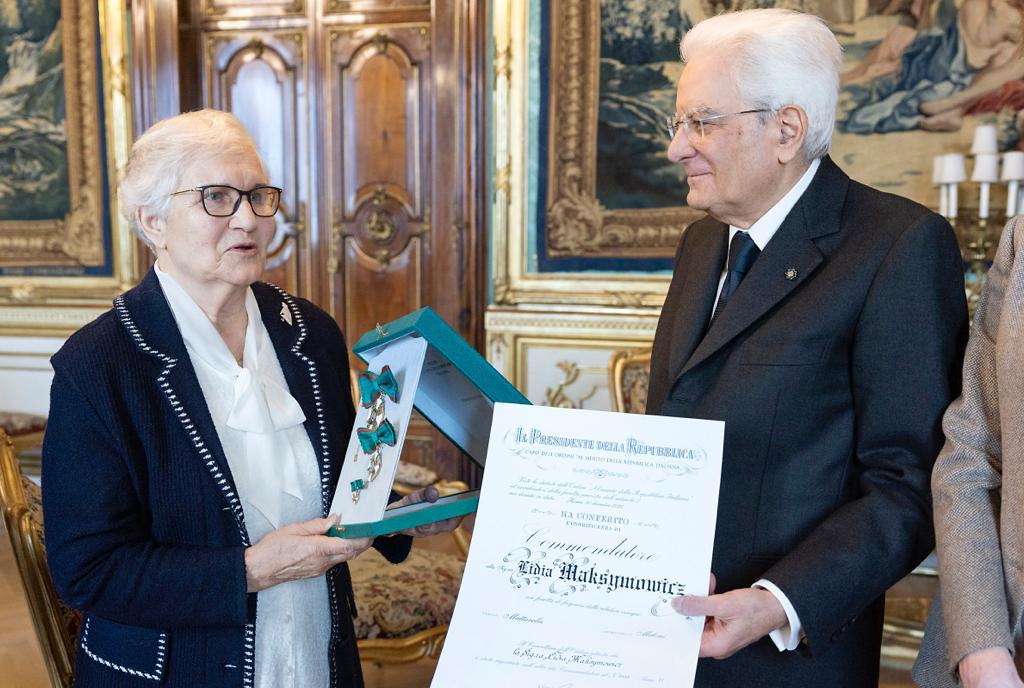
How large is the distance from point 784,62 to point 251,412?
3.60 feet

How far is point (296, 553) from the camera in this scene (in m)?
1.59

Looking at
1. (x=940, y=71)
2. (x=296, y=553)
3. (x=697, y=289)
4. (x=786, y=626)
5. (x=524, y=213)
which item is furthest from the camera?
(x=524, y=213)

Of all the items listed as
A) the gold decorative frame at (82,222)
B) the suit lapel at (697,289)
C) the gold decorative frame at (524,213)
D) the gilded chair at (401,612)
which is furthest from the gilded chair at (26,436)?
the suit lapel at (697,289)

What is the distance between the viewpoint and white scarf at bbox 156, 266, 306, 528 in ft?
5.70

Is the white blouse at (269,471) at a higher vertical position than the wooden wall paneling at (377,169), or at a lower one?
lower

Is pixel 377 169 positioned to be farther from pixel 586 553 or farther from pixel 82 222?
pixel 586 553

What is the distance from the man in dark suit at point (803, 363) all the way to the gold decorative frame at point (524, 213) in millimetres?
3410

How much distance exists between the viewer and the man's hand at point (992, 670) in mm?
1236

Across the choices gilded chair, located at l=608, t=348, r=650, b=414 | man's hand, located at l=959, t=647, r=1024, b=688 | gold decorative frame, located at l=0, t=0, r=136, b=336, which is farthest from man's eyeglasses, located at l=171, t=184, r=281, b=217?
gold decorative frame, located at l=0, t=0, r=136, b=336

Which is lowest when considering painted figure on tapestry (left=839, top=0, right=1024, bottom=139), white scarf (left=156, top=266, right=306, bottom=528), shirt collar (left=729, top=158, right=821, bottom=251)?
white scarf (left=156, top=266, right=306, bottom=528)

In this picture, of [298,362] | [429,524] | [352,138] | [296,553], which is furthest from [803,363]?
[352,138]

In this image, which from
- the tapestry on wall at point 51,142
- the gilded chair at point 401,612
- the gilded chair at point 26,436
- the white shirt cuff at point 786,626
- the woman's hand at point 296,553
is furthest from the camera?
the tapestry on wall at point 51,142

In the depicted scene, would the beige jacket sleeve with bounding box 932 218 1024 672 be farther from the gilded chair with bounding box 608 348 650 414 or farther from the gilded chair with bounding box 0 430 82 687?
the gilded chair with bounding box 608 348 650 414

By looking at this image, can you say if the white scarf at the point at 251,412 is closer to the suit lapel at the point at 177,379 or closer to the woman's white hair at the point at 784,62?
the suit lapel at the point at 177,379
